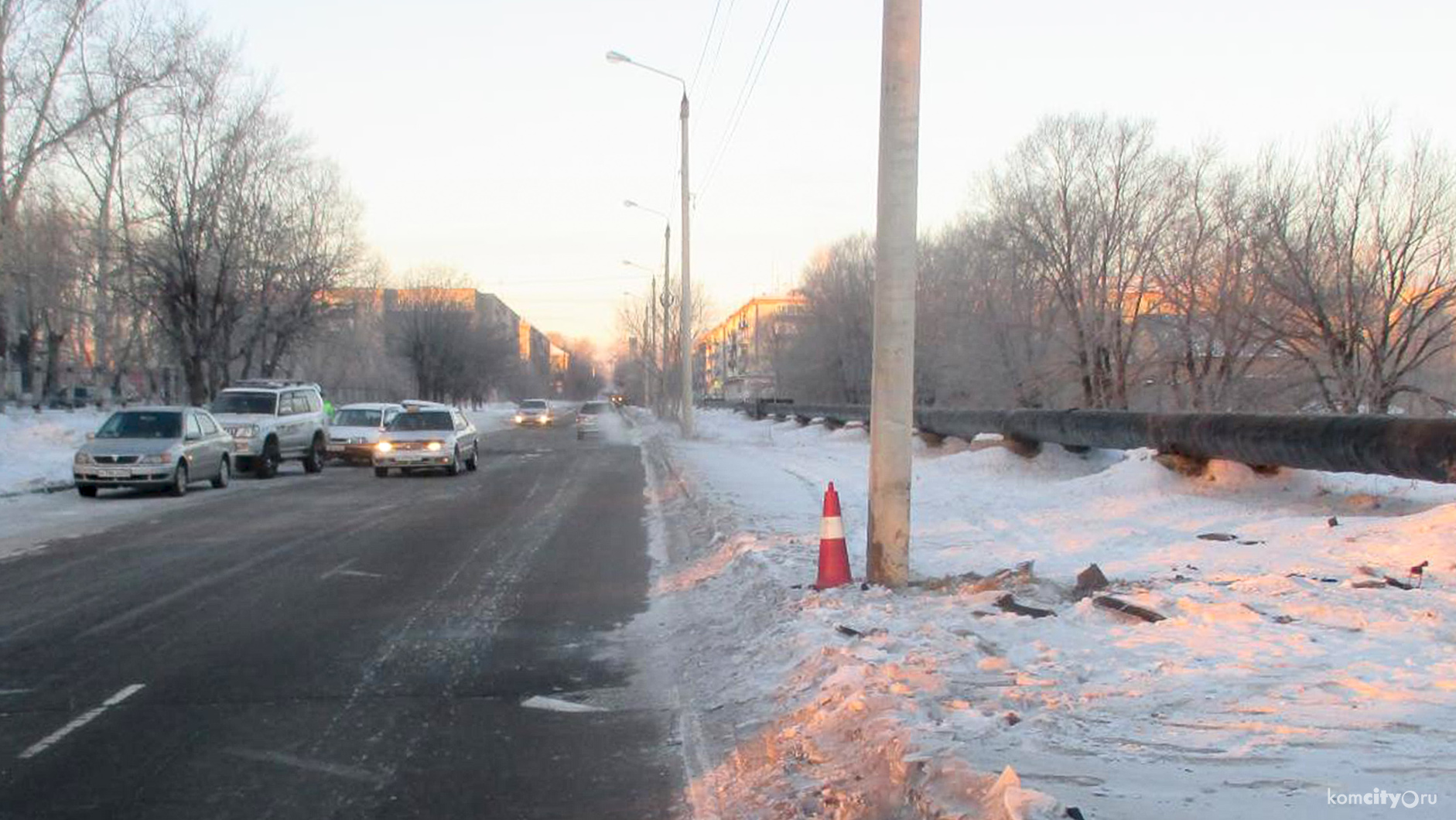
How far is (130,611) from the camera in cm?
928

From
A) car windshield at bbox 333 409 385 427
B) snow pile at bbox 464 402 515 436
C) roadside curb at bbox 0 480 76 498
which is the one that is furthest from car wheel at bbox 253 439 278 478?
snow pile at bbox 464 402 515 436

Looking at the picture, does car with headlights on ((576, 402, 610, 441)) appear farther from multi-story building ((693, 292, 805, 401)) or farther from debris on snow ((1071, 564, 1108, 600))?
debris on snow ((1071, 564, 1108, 600))

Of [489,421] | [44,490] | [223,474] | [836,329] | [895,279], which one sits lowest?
[489,421]

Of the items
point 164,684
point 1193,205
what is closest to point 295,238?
point 1193,205

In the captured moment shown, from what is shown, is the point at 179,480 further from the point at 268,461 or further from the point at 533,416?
the point at 533,416

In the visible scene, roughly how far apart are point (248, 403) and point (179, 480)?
6.01 meters

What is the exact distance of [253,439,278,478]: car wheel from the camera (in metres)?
24.5

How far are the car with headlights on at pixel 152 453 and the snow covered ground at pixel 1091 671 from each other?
1126 cm

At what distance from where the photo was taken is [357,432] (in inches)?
1197

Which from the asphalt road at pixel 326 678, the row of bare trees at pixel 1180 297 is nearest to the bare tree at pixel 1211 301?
the row of bare trees at pixel 1180 297

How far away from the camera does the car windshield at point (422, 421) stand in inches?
1000

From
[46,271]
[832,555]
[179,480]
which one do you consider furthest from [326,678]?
[46,271]

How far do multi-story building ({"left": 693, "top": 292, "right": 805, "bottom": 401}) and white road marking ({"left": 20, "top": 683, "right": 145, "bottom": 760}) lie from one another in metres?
59.9

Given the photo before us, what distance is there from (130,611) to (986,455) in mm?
15547
